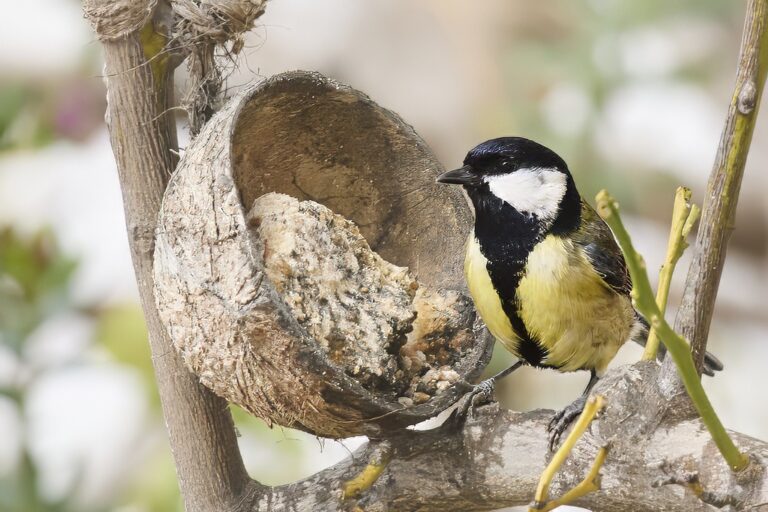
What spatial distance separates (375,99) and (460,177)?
121cm

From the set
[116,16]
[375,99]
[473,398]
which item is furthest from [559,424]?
[375,99]

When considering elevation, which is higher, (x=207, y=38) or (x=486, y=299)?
(x=207, y=38)

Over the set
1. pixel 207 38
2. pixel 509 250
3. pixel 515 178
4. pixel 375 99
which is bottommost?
pixel 509 250

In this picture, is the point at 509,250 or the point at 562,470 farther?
the point at 509,250

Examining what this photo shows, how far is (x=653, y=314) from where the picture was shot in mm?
776

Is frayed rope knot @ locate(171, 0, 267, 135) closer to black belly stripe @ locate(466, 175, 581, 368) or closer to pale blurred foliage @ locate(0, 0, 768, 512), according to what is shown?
black belly stripe @ locate(466, 175, 581, 368)

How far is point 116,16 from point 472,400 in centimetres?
73

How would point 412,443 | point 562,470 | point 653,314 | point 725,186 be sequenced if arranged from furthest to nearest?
point 412,443 < point 562,470 < point 725,186 < point 653,314

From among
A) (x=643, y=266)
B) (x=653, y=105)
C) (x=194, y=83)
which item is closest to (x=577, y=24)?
(x=653, y=105)

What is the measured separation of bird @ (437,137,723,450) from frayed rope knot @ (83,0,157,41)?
492 millimetres

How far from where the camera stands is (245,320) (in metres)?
1.12

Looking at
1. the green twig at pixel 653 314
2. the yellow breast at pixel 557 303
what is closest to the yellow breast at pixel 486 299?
the yellow breast at pixel 557 303

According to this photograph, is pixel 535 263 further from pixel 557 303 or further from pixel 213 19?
pixel 213 19

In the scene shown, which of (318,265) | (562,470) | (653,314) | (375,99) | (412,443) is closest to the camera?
(653,314)
